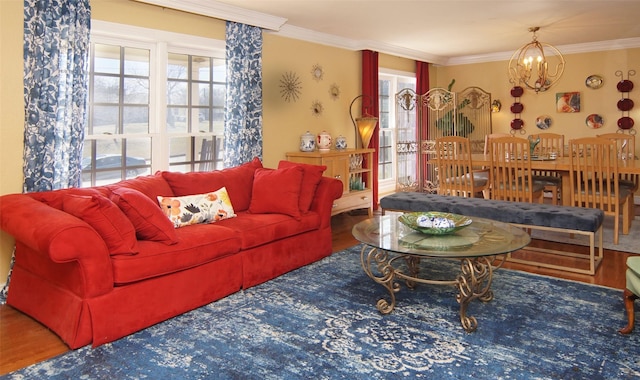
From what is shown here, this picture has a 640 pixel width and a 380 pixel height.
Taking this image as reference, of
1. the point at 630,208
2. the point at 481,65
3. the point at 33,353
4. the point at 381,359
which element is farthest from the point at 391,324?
the point at 481,65

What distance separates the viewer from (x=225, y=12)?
4867mm

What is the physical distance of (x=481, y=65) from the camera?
8672 mm

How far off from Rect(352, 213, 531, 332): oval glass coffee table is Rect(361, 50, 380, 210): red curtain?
3.42 meters

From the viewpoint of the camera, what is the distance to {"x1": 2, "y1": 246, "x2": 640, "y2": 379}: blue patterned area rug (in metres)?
2.49

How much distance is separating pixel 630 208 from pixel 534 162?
1384 millimetres

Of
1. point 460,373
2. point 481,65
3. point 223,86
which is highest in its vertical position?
point 481,65

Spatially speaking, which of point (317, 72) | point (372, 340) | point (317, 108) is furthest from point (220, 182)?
point (317, 72)

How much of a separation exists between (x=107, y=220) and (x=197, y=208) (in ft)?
3.26

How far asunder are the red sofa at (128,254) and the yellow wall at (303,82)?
2.41ft

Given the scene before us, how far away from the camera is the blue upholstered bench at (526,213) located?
4.09 metres

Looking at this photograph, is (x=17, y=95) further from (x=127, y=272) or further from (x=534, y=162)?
(x=534, y=162)

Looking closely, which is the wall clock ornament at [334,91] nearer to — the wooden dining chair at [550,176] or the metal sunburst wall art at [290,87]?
the metal sunburst wall art at [290,87]

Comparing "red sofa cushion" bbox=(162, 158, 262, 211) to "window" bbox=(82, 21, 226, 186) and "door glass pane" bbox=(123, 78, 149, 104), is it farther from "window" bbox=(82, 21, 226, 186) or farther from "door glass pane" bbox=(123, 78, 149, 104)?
"door glass pane" bbox=(123, 78, 149, 104)

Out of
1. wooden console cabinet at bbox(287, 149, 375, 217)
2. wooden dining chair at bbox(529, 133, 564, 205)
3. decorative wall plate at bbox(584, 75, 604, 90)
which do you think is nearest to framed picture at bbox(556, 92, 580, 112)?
decorative wall plate at bbox(584, 75, 604, 90)
